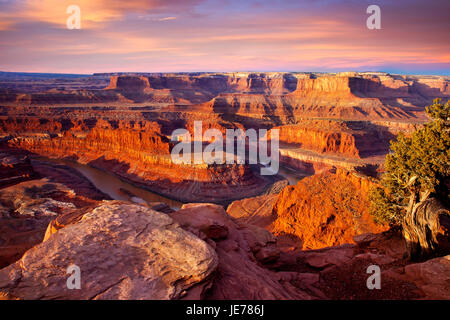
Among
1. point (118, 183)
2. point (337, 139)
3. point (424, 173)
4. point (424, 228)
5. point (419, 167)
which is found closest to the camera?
point (424, 228)

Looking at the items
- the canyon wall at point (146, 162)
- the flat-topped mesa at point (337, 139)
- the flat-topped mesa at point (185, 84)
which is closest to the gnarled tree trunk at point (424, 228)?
the canyon wall at point (146, 162)

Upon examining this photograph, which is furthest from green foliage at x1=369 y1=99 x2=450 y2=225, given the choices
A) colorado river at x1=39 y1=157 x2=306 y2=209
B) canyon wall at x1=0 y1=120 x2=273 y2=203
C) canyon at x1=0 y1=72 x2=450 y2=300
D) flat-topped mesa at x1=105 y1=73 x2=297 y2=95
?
flat-topped mesa at x1=105 y1=73 x2=297 y2=95

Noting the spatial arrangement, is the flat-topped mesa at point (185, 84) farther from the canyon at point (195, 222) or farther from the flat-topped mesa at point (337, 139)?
the flat-topped mesa at point (337, 139)

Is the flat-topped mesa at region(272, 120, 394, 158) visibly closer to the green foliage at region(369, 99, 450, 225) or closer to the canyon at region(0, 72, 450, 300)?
the canyon at region(0, 72, 450, 300)

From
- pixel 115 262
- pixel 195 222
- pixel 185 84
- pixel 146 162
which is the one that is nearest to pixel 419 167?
pixel 195 222

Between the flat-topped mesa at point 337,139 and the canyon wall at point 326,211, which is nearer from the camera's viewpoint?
the canyon wall at point 326,211

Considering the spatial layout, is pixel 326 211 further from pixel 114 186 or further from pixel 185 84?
pixel 185 84
